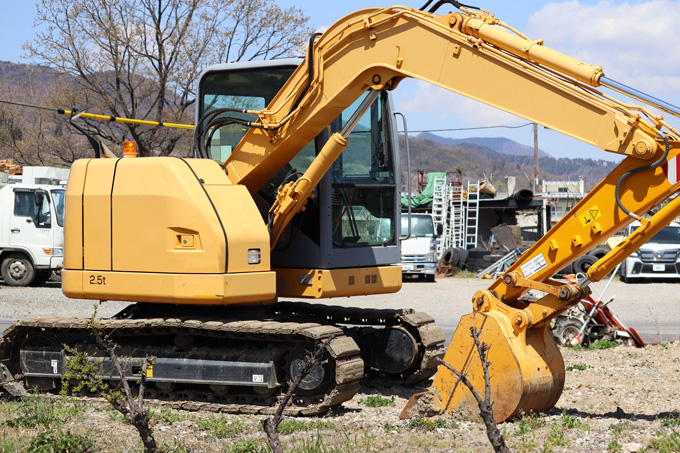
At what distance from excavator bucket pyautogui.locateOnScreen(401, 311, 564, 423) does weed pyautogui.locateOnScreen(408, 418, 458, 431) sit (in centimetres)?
28

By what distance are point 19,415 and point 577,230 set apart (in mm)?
5164

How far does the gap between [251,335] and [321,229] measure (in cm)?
134

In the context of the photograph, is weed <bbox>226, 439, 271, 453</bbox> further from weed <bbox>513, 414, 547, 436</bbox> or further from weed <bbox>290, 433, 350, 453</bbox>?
weed <bbox>513, 414, 547, 436</bbox>

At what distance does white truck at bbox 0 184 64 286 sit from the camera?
20422 millimetres

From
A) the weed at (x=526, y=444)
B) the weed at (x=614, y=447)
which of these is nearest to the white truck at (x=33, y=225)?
the weed at (x=526, y=444)

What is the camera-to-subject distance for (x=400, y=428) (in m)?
6.93

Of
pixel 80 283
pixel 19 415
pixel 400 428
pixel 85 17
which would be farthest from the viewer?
pixel 85 17

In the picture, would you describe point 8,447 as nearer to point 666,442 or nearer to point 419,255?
point 666,442

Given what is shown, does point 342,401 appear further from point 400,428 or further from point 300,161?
point 300,161

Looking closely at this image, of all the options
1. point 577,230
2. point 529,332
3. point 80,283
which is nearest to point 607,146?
point 577,230

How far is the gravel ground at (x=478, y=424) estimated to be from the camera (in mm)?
6090

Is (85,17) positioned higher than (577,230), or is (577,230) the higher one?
(85,17)

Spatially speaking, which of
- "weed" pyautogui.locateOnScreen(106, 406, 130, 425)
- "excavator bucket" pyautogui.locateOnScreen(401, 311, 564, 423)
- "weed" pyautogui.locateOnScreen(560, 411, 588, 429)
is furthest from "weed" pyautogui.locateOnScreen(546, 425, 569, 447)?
"weed" pyautogui.locateOnScreen(106, 406, 130, 425)

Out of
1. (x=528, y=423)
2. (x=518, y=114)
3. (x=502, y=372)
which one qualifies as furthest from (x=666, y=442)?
(x=518, y=114)
